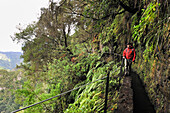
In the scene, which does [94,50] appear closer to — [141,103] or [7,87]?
[141,103]

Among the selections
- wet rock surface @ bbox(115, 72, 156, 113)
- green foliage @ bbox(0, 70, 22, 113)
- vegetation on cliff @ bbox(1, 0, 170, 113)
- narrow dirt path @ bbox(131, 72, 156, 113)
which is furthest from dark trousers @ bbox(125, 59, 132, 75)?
green foliage @ bbox(0, 70, 22, 113)

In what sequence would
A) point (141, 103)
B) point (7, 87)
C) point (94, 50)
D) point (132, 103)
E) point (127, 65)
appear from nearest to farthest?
point (132, 103) → point (141, 103) → point (127, 65) → point (94, 50) → point (7, 87)

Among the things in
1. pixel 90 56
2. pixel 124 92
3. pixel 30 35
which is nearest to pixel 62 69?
pixel 90 56

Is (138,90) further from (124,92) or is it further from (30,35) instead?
(30,35)

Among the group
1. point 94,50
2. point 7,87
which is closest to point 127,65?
point 94,50

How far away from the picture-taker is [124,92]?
3.17 meters

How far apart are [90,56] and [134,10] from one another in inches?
169

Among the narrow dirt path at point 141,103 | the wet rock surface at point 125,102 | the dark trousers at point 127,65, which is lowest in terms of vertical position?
the narrow dirt path at point 141,103

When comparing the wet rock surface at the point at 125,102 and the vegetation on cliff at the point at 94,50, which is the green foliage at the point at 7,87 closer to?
the vegetation on cliff at the point at 94,50

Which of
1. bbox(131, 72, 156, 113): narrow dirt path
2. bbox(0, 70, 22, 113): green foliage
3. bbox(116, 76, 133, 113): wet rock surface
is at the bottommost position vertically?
bbox(0, 70, 22, 113): green foliage

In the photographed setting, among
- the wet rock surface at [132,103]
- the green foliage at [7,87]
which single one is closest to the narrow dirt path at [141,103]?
the wet rock surface at [132,103]

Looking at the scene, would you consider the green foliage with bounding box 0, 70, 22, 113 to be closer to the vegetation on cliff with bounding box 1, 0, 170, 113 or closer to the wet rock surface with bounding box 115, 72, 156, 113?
the vegetation on cliff with bounding box 1, 0, 170, 113

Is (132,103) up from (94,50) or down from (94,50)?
down

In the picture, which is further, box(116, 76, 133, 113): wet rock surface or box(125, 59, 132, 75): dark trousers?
box(125, 59, 132, 75): dark trousers
